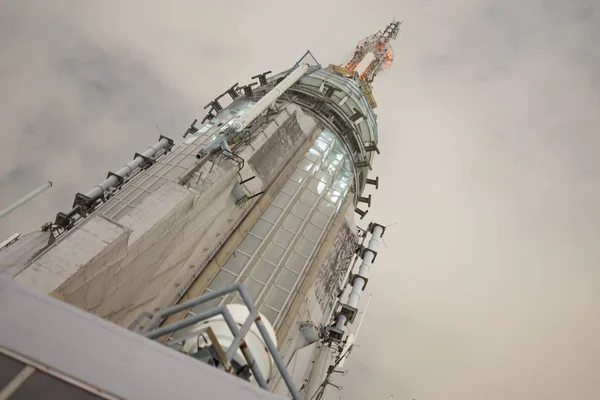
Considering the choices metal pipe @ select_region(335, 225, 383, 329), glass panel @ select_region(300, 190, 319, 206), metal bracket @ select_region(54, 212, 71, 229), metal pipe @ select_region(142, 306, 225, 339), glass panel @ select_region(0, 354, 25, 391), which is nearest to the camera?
glass panel @ select_region(0, 354, 25, 391)

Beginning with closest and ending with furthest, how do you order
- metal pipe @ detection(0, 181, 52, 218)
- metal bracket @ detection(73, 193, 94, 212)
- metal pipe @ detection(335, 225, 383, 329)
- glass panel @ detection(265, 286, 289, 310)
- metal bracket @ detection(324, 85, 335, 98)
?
metal pipe @ detection(0, 181, 52, 218) → glass panel @ detection(265, 286, 289, 310) → metal bracket @ detection(73, 193, 94, 212) → metal pipe @ detection(335, 225, 383, 329) → metal bracket @ detection(324, 85, 335, 98)

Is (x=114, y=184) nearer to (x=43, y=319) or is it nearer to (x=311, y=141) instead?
(x=311, y=141)

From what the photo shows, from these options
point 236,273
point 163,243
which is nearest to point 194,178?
point 163,243

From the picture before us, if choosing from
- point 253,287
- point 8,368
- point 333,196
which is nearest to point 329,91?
point 333,196

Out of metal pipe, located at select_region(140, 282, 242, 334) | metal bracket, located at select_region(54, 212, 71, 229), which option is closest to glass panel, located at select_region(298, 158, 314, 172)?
metal bracket, located at select_region(54, 212, 71, 229)

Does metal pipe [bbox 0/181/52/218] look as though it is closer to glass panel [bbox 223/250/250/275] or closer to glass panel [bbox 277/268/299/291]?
glass panel [bbox 223/250/250/275]

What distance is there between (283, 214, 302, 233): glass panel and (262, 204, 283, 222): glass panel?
0.56m

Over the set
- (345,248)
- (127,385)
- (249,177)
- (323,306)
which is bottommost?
(127,385)

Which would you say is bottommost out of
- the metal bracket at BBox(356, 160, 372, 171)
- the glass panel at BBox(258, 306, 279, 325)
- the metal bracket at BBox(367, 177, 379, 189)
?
the glass panel at BBox(258, 306, 279, 325)

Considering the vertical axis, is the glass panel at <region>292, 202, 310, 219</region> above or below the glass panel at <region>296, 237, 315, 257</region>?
above

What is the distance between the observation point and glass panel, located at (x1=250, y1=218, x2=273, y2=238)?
21.6 m

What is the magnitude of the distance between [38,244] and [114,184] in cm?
559

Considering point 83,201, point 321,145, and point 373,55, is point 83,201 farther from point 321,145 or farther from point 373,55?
point 373,55

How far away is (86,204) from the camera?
67.0 ft
